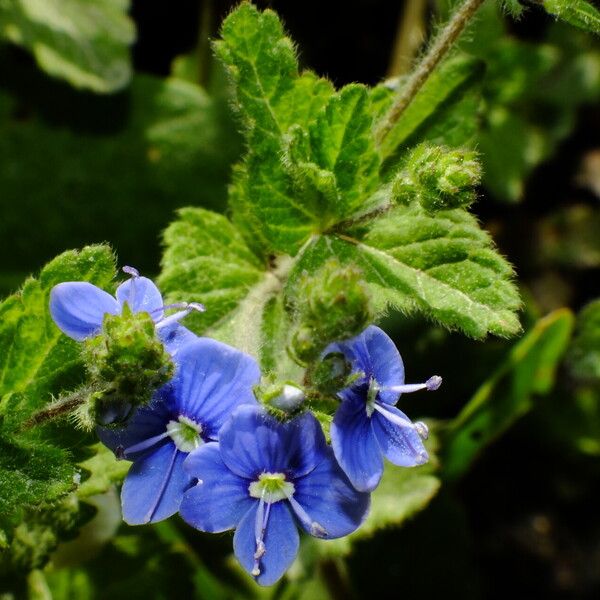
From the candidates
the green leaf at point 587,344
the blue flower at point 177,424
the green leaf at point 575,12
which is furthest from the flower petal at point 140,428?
the green leaf at point 587,344

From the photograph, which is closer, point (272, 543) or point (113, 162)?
point (272, 543)

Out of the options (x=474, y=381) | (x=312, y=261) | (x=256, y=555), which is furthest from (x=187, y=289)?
(x=474, y=381)

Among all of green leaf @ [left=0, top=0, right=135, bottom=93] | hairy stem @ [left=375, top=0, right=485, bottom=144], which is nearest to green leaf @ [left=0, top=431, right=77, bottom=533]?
hairy stem @ [left=375, top=0, right=485, bottom=144]

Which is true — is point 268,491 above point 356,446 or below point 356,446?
below

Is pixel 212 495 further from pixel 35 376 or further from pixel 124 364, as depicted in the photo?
pixel 35 376

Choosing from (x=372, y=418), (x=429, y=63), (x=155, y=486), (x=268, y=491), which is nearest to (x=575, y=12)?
(x=429, y=63)

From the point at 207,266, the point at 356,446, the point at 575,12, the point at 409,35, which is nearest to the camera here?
the point at 356,446

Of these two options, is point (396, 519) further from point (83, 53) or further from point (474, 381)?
point (83, 53)

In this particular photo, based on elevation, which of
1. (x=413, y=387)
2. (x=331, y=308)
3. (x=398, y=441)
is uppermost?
(x=331, y=308)
